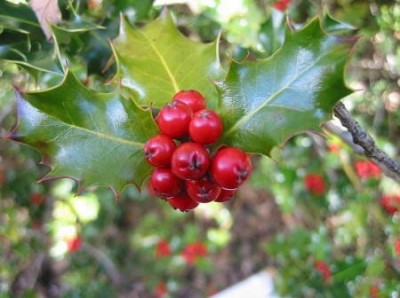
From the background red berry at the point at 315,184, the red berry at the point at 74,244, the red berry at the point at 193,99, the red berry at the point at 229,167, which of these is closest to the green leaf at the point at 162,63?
the red berry at the point at 193,99

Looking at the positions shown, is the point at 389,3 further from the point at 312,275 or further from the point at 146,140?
the point at 146,140

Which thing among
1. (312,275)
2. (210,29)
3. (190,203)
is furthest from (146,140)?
(312,275)

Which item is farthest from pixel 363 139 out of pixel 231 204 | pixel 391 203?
pixel 231 204

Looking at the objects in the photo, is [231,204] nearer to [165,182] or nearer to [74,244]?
[74,244]

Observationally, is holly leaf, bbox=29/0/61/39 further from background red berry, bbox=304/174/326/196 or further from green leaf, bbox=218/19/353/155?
background red berry, bbox=304/174/326/196

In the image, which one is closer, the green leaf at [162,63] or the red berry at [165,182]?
the red berry at [165,182]

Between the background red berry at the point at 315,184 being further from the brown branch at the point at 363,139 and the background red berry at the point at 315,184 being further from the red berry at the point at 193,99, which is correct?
the red berry at the point at 193,99

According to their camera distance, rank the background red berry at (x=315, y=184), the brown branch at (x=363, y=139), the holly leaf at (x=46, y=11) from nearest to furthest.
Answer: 1. the brown branch at (x=363, y=139)
2. the holly leaf at (x=46, y=11)
3. the background red berry at (x=315, y=184)
